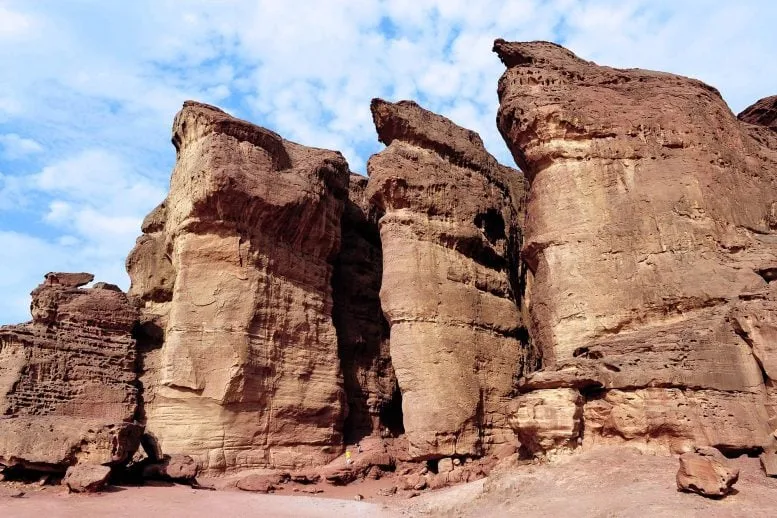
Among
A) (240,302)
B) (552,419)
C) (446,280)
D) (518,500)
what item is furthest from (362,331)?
(518,500)

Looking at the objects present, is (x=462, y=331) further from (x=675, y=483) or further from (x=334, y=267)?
(x=675, y=483)

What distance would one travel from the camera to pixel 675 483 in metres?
10.8

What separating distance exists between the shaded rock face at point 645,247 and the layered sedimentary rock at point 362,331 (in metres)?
7.21

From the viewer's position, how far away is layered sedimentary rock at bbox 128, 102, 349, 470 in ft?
56.5

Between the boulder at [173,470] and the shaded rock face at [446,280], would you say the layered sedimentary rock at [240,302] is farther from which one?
the shaded rock face at [446,280]

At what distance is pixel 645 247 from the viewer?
15.1 meters

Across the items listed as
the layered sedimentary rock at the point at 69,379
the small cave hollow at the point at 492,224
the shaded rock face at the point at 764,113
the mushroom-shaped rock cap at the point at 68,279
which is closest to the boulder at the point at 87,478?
the layered sedimentary rock at the point at 69,379

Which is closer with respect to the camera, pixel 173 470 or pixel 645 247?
pixel 645 247

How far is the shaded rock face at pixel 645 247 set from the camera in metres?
12.5

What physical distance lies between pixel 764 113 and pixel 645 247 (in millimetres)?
11805

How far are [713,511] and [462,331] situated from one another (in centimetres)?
936

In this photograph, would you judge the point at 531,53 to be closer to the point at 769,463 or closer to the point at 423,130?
the point at 423,130

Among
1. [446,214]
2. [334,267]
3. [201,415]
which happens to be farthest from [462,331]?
[201,415]

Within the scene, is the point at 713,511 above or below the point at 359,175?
below
